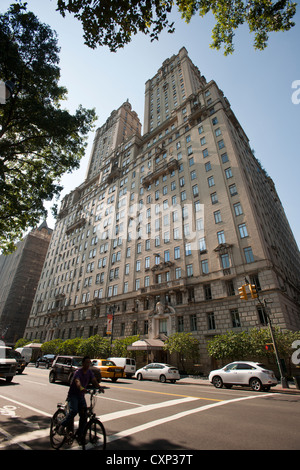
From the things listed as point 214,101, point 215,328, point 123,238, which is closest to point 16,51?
point 215,328

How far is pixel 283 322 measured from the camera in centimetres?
1986

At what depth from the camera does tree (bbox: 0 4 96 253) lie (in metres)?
12.5

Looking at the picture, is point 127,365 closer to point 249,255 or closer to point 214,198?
point 249,255

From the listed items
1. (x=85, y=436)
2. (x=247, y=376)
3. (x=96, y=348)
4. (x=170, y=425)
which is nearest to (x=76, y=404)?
(x=85, y=436)

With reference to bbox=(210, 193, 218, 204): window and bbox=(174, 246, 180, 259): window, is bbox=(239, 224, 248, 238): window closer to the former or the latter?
bbox=(210, 193, 218, 204): window

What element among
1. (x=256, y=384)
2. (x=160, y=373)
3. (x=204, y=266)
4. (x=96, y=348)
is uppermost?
(x=204, y=266)

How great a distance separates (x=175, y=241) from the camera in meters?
32.5

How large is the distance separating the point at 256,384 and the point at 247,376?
569 mm

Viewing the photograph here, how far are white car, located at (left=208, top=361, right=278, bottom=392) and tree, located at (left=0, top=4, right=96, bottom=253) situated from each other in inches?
640

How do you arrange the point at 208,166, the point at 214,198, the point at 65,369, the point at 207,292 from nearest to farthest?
1. the point at 65,369
2. the point at 207,292
3. the point at 214,198
4. the point at 208,166

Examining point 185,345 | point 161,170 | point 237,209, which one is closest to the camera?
point 185,345

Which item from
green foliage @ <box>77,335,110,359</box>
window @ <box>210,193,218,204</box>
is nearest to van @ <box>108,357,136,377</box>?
green foliage @ <box>77,335,110,359</box>

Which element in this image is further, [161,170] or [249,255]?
[161,170]

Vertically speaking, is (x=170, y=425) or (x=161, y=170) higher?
(x=161, y=170)
